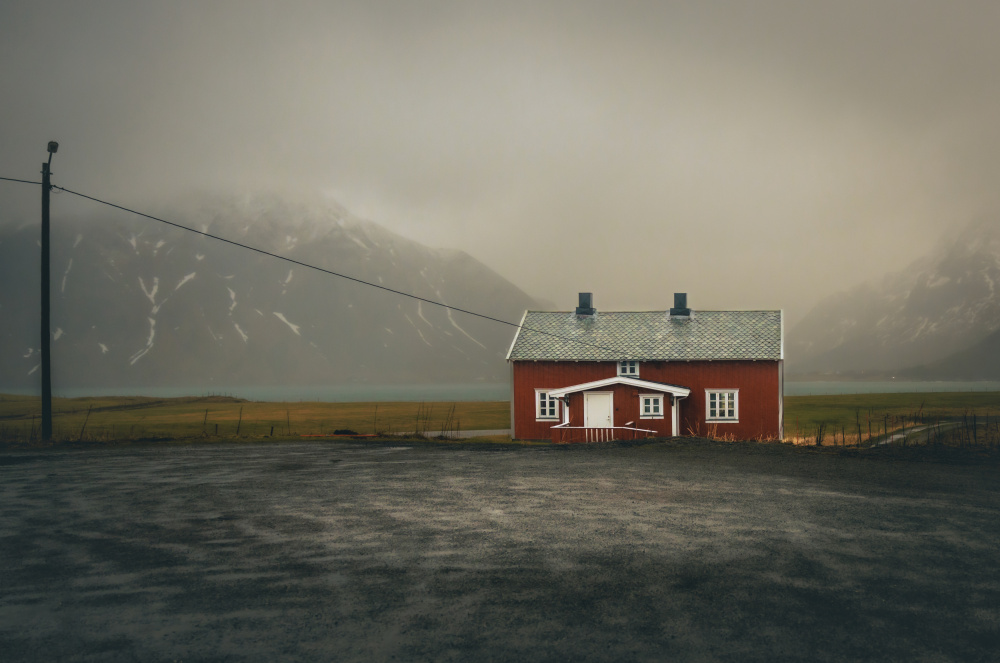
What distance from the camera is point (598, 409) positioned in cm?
3291

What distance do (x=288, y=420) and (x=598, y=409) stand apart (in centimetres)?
2878

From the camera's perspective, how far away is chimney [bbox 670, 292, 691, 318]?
127 feet

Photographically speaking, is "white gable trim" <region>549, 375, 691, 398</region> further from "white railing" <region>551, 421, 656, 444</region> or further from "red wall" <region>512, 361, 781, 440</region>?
"white railing" <region>551, 421, 656, 444</region>

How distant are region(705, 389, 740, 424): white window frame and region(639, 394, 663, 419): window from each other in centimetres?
278

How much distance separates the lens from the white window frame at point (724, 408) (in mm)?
33656

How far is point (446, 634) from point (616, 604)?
75.2 inches

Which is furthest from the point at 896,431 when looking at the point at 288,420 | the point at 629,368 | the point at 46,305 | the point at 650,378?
the point at 46,305

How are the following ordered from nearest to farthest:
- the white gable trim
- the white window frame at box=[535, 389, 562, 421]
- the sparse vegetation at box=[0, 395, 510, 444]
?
the white gable trim, the white window frame at box=[535, 389, 562, 421], the sparse vegetation at box=[0, 395, 510, 444]

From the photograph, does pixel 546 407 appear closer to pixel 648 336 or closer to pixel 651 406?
pixel 651 406

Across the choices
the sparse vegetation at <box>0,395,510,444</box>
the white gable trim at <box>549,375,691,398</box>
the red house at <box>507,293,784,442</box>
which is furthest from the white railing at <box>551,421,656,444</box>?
the sparse vegetation at <box>0,395,510,444</box>

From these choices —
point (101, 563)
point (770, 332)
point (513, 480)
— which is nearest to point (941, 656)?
point (101, 563)

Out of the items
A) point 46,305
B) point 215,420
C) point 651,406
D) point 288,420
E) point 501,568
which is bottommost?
point 215,420

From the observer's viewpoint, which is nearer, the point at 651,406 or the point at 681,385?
the point at 651,406

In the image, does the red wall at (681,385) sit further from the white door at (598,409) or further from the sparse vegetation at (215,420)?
the sparse vegetation at (215,420)
